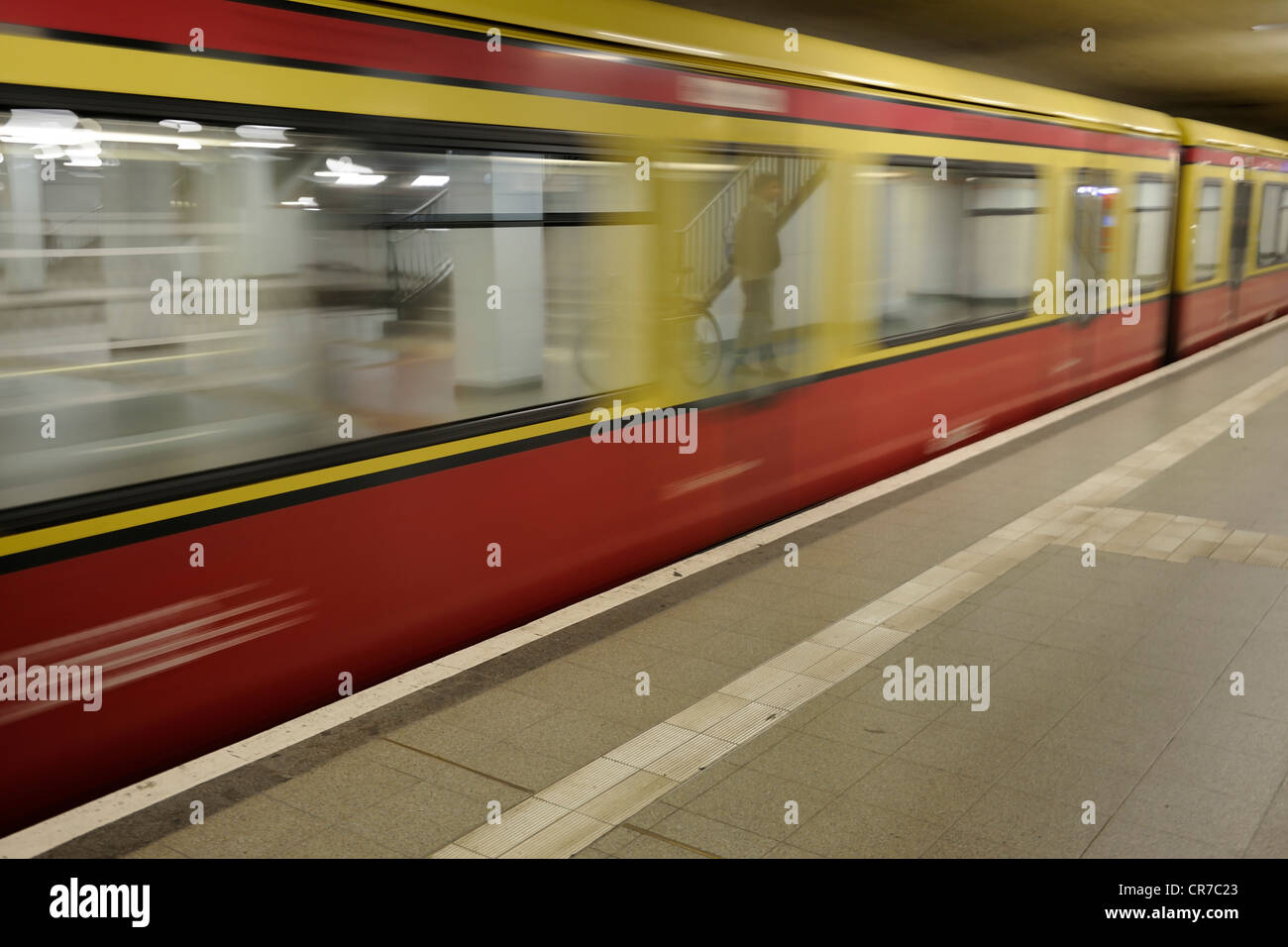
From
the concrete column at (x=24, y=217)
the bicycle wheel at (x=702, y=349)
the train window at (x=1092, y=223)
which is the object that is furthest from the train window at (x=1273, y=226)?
the concrete column at (x=24, y=217)

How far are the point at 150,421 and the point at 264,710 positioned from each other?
107 cm

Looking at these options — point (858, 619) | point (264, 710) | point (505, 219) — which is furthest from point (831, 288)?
point (264, 710)

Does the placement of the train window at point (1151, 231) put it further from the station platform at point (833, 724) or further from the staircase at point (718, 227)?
the staircase at point (718, 227)

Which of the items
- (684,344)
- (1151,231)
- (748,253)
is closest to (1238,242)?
(1151,231)

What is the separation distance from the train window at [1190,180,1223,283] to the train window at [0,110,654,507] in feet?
33.9

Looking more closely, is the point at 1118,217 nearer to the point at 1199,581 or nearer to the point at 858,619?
the point at 1199,581

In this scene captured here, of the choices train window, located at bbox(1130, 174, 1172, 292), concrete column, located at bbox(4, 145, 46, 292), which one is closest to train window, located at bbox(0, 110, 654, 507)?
concrete column, located at bbox(4, 145, 46, 292)

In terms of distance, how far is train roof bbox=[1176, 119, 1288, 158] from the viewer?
12.6 metres

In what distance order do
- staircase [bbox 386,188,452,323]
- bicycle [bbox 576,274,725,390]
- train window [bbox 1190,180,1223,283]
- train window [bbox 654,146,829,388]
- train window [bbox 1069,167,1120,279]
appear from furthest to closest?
train window [bbox 1190,180,1223,283]
train window [bbox 1069,167,1120,279]
train window [bbox 654,146,829,388]
bicycle [bbox 576,274,725,390]
staircase [bbox 386,188,452,323]

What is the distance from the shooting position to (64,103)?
3.20m

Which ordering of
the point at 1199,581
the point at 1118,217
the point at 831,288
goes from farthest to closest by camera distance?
the point at 1118,217 < the point at 831,288 < the point at 1199,581

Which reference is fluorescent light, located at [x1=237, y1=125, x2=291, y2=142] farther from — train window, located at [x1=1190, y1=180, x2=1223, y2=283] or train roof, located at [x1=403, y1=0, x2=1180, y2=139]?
train window, located at [x1=1190, y1=180, x2=1223, y2=283]

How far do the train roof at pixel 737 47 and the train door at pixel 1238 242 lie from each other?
22.7 ft

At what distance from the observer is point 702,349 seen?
5.85 m
